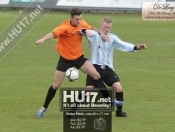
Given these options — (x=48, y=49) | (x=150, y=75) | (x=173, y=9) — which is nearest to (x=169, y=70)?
(x=150, y=75)

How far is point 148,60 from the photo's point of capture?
66.0 feet

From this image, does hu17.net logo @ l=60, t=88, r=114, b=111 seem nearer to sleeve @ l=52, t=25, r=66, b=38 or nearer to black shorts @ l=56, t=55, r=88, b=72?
black shorts @ l=56, t=55, r=88, b=72

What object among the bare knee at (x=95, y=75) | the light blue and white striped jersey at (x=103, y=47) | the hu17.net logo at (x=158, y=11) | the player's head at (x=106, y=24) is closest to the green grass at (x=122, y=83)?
the bare knee at (x=95, y=75)

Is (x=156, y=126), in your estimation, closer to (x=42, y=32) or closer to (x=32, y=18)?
(x=42, y=32)

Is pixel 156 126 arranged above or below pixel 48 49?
below

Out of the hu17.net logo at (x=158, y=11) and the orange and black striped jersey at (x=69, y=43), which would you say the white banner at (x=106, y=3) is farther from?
the orange and black striped jersey at (x=69, y=43)

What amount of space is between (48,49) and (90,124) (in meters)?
12.8

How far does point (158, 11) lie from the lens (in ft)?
123

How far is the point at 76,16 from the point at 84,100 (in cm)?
164

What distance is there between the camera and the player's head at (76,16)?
10812 millimetres

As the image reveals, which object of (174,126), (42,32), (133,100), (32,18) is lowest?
(174,126)

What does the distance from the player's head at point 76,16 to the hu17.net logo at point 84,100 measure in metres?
1.30

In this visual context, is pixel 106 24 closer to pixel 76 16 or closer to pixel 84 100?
pixel 76 16

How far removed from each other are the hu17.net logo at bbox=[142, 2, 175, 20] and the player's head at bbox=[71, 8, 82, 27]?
25767 millimetres
